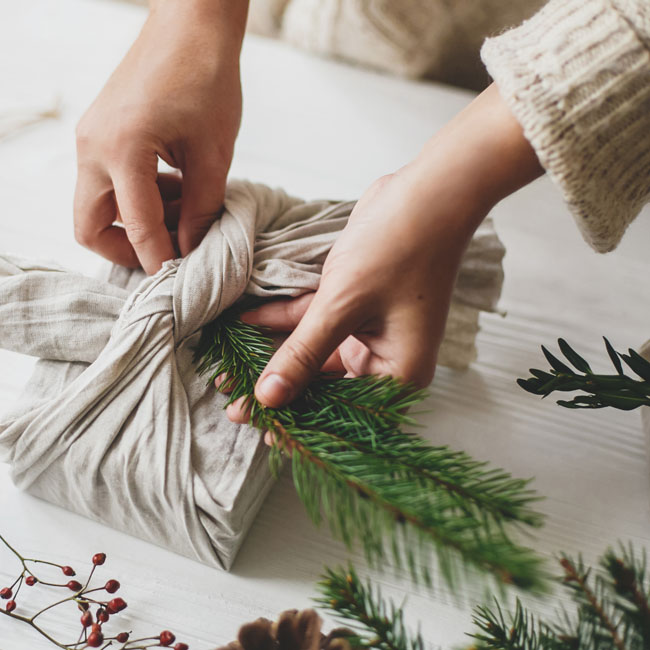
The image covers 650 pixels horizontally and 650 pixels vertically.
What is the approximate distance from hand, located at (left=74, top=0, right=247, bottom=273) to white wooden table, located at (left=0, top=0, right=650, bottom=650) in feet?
0.45

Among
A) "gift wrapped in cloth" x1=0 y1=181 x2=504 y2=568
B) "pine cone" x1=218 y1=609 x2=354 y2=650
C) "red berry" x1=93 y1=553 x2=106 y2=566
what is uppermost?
"gift wrapped in cloth" x1=0 y1=181 x2=504 y2=568

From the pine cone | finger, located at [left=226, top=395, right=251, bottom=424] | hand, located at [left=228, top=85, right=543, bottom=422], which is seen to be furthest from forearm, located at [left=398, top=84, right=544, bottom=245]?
the pine cone

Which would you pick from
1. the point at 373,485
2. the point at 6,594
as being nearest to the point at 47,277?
the point at 6,594

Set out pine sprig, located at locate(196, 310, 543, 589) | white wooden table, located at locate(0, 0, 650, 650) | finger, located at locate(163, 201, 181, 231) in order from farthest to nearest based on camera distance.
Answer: finger, located at locate(163, 201, 181, 231) → white wooden table, located at locate(0, 0, 650, 650) → pine sprig, located at locate(196, 310, 543, 589)

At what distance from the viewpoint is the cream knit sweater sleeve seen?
456mm

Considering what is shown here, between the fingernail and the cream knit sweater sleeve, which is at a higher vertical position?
the cream knit sweater sleeve

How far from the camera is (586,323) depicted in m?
0.78

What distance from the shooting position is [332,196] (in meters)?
0.87

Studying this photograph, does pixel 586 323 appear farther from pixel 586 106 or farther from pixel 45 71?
pixel 45 71

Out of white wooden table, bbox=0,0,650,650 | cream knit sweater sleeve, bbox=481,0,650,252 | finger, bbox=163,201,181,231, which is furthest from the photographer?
finger, bbox=163,201,181,231

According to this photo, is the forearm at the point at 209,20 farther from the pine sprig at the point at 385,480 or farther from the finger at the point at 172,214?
the pine sprig at the point at 385,480

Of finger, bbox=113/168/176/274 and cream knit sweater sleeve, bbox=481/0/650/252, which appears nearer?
cream knit sweater sleeve, bbox=481/0/650/252

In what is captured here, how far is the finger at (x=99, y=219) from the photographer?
25.0 inches

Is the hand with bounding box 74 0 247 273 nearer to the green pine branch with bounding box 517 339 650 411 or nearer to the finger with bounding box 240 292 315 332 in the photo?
the finger with bounding box 240 292 315 332
